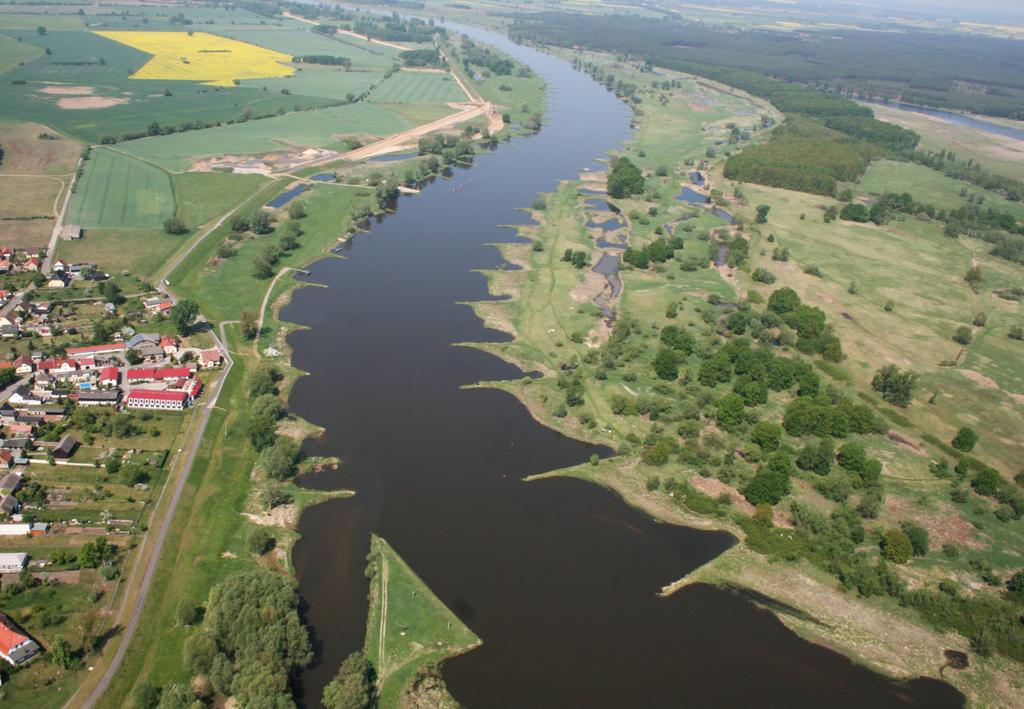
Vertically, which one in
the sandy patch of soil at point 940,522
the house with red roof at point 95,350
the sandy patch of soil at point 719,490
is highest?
the sandy patch of soil at point 940,522

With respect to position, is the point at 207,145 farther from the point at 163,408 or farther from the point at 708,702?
the point at 708,702

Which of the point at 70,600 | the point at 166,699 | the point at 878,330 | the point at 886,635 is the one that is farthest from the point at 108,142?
the point at 886,635

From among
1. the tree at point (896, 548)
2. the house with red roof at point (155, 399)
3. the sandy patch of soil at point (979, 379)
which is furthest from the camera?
the sandy patch of soil at point (979, 379)

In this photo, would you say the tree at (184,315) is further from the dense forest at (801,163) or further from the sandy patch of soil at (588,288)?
the dense forest at (801,163)

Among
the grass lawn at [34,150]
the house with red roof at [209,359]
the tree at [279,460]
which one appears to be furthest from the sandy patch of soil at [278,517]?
the grass lawn at [34,150]

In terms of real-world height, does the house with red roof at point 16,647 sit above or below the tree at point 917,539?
below

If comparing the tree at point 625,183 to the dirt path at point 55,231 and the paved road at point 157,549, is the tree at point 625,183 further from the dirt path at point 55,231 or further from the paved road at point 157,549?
the dirt path at point 55,231

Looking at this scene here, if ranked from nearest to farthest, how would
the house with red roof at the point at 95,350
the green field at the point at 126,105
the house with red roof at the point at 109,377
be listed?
the house with red roof at the point at 109,377 < the house with red roof at the point at 95,350 < the green field at the point at 126,105

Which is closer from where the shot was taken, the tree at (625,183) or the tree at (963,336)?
the tree at (963,336)

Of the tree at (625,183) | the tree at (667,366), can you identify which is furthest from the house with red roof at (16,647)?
the tree at (625,183)
